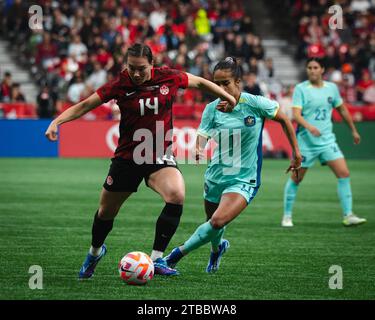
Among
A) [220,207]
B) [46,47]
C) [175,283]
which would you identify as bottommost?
[175,283]

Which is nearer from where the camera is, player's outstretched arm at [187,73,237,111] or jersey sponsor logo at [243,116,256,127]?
player's outstretched arm at [187,73,237,111]

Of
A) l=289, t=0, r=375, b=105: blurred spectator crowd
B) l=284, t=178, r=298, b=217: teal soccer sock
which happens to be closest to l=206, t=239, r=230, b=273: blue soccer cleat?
l=284, t=178, r=298, b=217: teal soccer sock

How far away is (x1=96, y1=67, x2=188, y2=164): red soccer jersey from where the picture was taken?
28.3ft

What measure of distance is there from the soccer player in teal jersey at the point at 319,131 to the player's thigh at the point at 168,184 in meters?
4.91

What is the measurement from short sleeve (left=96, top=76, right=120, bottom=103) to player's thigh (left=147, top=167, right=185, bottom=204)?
83 centimetres

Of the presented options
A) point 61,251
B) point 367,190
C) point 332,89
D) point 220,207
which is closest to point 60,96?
point 367,190

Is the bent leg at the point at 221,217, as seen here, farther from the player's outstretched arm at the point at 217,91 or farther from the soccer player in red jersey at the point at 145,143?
the player's outstretched arm at the point at 217,91

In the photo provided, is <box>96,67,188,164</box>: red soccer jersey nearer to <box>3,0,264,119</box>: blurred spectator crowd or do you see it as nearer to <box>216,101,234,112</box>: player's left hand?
<box>216,101,234,112</box>: player's left hand

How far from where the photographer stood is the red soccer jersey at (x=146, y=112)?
340 inches

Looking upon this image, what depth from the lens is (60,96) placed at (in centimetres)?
2681

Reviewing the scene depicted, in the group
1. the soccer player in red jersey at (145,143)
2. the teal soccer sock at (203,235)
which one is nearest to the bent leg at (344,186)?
the teal soccer sock at (203,235)
